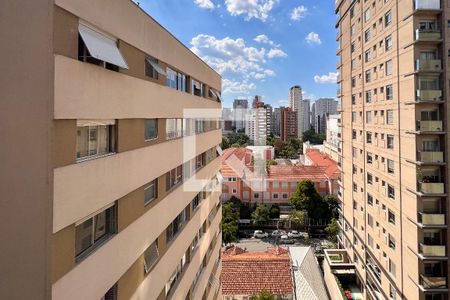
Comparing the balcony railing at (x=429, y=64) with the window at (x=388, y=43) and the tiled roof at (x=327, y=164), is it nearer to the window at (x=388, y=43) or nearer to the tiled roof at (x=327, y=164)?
the window at (x=388, y=43)

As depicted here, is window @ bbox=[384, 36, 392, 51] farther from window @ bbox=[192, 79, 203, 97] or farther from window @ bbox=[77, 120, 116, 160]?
window @ bbox=[77, 120, 116, 160]

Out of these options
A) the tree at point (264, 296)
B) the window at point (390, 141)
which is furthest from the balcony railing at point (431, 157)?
the tree at point (264, 296)

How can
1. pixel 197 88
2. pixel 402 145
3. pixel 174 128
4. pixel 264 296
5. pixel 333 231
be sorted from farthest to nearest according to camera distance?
pixel 333 231 < pixel 264 296 < pixel 402 145 < pixel 197 88 < pixel 174 128

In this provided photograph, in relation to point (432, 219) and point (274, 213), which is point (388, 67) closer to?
point (432, 219)

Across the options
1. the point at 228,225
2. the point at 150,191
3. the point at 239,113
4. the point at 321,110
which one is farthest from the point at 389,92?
the point at 321,110

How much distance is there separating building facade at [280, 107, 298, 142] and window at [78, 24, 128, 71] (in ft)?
298

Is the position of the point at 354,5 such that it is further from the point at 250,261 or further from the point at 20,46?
the point at 20,46

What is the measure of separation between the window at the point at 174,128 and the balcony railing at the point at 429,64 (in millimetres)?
11173

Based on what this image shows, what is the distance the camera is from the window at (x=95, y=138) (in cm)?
414

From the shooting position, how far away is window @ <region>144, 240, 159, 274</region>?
616 centimetres

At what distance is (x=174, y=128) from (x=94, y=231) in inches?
160

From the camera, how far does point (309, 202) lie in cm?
3894

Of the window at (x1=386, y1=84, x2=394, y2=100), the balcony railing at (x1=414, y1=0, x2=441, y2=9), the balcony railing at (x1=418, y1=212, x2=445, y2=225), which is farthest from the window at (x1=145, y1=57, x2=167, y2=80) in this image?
the window at (x1=386, y1=84, x2=394, y2=100)

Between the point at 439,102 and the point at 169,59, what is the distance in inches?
481
